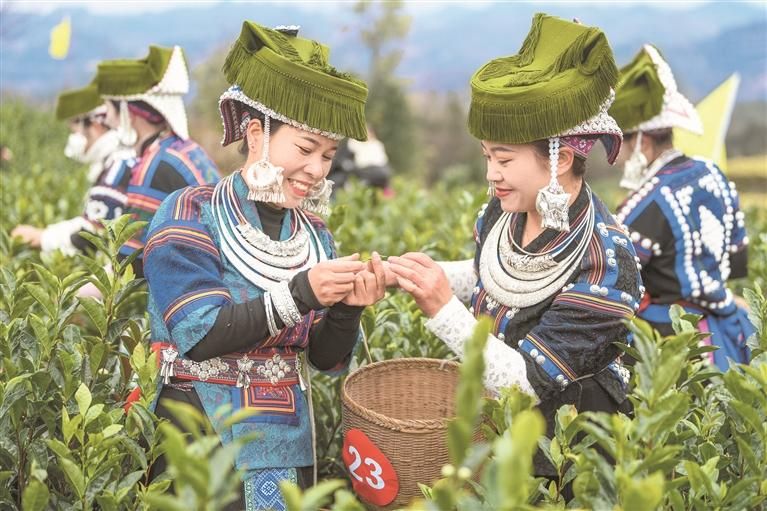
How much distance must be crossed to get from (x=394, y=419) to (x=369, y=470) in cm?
20

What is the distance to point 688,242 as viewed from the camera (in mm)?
3652

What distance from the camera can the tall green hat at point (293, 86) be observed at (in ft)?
8.04

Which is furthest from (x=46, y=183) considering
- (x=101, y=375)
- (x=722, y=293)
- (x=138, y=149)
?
(x=722, y=293)

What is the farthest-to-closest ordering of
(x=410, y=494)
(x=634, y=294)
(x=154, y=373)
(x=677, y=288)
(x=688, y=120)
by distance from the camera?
(x=688, y=120), (x=677, y=288), (x=634, y=294), (x=410, y=494), (x=154, y=373)

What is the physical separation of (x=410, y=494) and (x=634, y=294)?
0.90m

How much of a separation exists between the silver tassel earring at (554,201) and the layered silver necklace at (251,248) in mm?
736

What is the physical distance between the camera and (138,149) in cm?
436

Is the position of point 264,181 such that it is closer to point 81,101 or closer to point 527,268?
point 527,268

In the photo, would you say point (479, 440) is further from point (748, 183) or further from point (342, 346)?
point (748, 183)

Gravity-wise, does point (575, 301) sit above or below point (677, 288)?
above

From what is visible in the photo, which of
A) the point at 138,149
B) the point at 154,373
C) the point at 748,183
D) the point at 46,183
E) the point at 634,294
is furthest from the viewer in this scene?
the point at 748,183

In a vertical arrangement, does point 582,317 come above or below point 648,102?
below

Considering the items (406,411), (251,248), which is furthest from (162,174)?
(406,411)

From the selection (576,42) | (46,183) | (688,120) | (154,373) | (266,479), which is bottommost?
(46,183)
